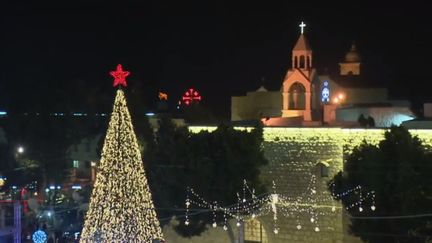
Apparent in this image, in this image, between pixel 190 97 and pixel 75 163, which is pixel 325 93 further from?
pixel 75 163

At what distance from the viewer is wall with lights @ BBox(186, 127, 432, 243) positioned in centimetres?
1591

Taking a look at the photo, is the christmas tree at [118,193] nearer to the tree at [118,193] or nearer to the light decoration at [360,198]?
the tree at [118,193]

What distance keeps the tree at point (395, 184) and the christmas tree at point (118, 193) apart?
15.5 ft

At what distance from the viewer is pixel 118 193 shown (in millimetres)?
12938

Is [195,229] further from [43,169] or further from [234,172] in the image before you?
[43,169]

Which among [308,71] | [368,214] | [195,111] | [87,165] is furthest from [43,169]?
[368,214]

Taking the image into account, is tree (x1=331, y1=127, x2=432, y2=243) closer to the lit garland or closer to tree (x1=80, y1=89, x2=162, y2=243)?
the lit garland

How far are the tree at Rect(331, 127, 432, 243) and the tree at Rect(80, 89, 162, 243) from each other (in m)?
4.73

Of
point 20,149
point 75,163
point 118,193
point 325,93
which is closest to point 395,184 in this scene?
point 118,193

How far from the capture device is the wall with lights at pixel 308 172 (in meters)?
15.9

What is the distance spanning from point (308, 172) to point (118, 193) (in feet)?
17.4

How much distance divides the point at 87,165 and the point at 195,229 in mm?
10021

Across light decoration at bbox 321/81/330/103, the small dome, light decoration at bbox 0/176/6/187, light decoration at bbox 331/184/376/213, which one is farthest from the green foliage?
the small dome

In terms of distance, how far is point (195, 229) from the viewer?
16.7 m
